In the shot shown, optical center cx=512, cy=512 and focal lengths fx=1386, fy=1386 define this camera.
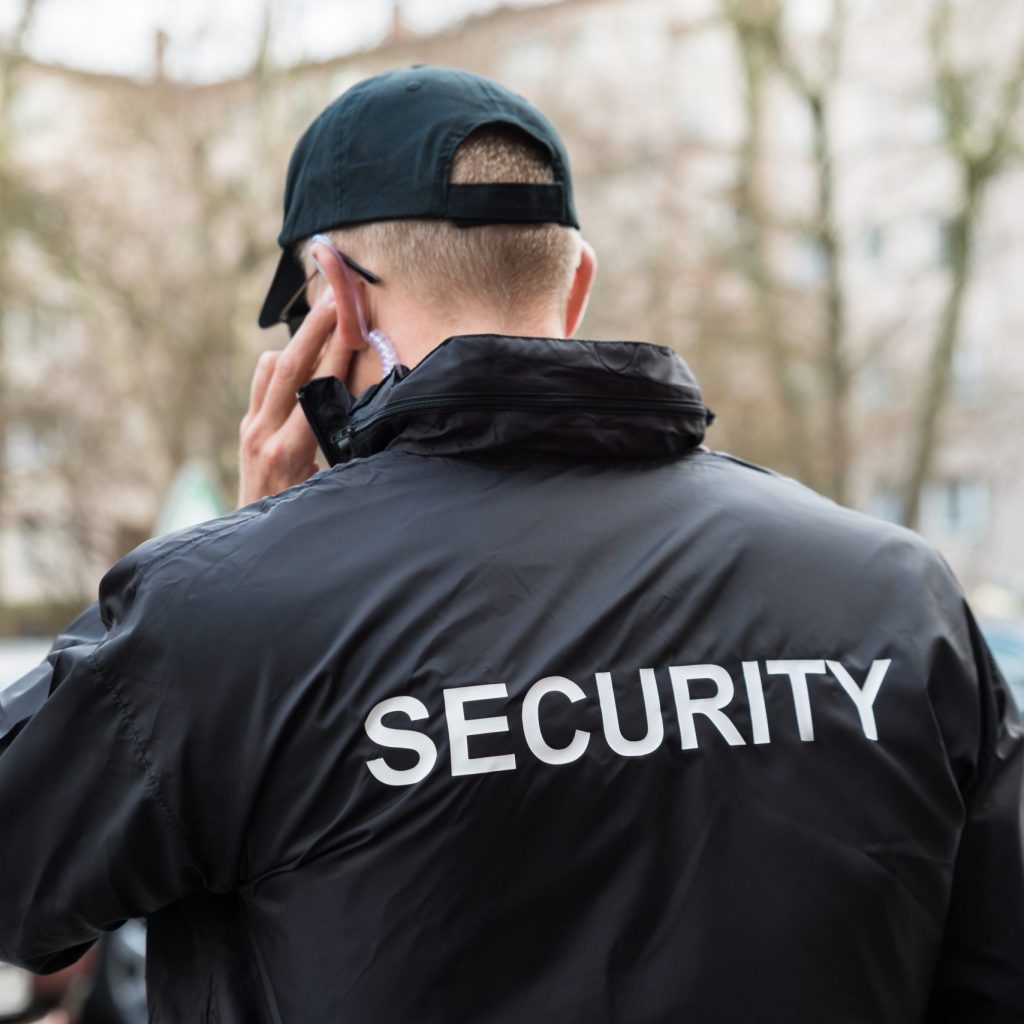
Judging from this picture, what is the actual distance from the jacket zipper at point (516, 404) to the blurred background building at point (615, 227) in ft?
46.7

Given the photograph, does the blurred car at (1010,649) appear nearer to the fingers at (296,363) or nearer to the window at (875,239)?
the fingers at (296,363)

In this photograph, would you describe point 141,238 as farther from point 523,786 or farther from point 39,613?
point 523,786

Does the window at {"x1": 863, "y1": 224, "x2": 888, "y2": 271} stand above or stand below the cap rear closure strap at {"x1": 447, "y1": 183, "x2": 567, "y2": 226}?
below

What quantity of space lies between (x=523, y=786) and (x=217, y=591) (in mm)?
344

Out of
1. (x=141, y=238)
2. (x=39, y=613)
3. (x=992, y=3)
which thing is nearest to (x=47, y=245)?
(x=141, y=238)

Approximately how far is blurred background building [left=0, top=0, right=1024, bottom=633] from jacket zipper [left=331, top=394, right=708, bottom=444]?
14225mm

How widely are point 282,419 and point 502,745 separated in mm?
638

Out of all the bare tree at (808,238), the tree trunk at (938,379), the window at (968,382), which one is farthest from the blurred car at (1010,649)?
the window at (968,382)

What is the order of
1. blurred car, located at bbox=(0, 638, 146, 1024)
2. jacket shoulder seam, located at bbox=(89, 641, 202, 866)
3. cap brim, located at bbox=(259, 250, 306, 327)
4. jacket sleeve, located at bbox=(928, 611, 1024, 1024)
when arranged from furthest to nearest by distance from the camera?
1. blurred car, located at bbox=(0, 638, 146, 1024)
2. cap brim, located at bbox=(259, 250, 306, 327)
3. jacket sleeve, located at bbox=(928, 611, 1024, 1024)
4. jacket shoulder seam, located at bbox=(89, 641, 202, 866)

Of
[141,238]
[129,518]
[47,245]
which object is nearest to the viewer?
[47,245]

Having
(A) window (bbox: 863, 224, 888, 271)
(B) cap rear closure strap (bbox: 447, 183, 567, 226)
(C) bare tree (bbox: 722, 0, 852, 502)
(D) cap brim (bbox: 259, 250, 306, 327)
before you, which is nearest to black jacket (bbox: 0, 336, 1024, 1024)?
(B) cap rear closure strap (bbox: 447, 183, 567, 226)

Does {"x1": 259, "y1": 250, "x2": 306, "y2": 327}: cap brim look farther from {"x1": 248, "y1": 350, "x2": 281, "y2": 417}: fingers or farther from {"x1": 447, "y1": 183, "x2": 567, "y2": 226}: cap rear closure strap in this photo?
{"x1": 447, "y1": 183, "x2": 567, "y2": 226}: cap rear closure strap

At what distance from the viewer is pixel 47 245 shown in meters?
16.2

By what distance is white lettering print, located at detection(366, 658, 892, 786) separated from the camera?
1308 mm
